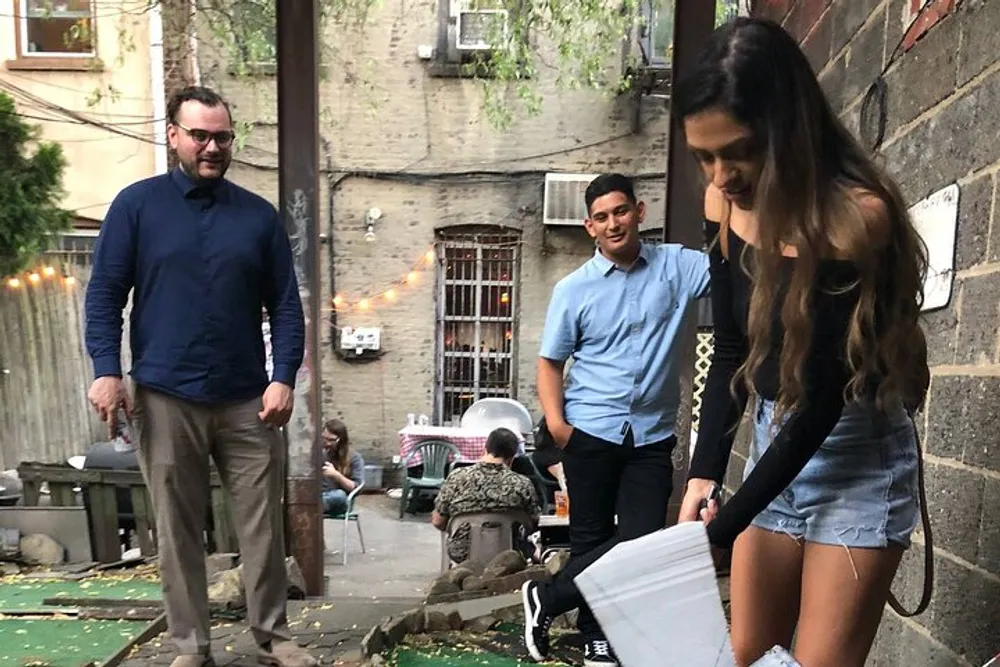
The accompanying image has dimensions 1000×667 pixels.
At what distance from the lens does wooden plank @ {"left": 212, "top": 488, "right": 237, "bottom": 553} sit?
472 cm

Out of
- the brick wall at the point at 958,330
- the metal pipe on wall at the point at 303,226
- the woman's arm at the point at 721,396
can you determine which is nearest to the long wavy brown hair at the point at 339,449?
the metal pipe on wall at the point at 303,226

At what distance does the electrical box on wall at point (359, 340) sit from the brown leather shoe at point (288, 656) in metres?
7.07

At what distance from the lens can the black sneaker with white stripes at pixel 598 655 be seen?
9.51ft

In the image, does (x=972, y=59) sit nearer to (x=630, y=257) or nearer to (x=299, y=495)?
(x=630, y=257)

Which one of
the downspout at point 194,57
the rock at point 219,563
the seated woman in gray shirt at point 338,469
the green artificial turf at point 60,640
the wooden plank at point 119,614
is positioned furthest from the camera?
the downspout at point 194,57

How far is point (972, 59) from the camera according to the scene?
73.4 inches

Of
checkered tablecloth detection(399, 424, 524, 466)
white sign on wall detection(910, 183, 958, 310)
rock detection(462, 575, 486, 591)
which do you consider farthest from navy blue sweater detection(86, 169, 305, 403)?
checkered tablecloth detection(399, 424, 524, 466)

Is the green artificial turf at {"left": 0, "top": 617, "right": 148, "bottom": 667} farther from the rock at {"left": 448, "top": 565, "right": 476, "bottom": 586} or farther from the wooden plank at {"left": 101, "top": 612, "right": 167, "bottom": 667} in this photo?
the rock at {"left": 448, "top": 565, "right": 476, "bottom": 586}

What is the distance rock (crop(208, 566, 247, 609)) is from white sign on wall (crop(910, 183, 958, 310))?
2.90 meters

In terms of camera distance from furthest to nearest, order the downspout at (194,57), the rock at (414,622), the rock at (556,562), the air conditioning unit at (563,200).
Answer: the air conditioning unit at (563,200), the downspout at (194,57), the rock at (556,562), the rock at (414,622)

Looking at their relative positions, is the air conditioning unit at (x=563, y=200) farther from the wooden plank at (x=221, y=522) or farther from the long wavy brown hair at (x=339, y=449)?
the wooden plank at (x=221, y=522)

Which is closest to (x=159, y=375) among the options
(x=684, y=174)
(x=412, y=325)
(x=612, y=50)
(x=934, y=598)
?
(x=934, y=598)

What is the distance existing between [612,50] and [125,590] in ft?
25.9

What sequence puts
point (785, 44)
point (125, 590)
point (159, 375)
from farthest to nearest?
point (125, 590), point (159, 375), point (785, 44)
